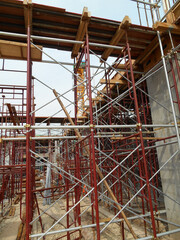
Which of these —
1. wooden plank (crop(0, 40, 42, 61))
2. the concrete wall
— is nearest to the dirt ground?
the concrete wall

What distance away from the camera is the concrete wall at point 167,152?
20.0 ft

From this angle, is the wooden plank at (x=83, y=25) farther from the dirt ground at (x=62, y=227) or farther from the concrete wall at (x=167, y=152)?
the dirt ground at (x=62, y=227)

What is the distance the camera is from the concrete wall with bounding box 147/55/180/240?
6105mm

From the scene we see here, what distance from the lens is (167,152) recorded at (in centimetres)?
656

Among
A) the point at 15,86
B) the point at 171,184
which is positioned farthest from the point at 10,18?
the point at 171,184

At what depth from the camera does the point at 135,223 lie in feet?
25.7

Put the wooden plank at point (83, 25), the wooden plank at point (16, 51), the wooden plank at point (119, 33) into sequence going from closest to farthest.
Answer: the wooden plank at point (83, 25) < the wooden plank at point (16, 51) < the wooden plank at point (119, 33)

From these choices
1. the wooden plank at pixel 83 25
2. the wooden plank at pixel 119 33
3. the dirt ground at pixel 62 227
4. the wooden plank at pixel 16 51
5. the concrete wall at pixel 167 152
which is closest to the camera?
the wooden plank at pixel 83 25

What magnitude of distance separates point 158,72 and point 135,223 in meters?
6.60

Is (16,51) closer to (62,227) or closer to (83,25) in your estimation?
(83,25)

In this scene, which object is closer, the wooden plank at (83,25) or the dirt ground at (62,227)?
the wooden plank at (83,25)

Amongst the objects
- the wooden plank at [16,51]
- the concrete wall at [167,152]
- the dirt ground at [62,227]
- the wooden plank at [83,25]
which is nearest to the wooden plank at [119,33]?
the wooden plank at [83,25]

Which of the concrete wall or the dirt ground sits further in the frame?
the dirt ground

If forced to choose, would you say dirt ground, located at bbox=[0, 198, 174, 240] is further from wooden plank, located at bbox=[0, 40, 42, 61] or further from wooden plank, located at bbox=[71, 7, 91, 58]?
wooden plank, located at bbox=[71, 7, 91, 58]
